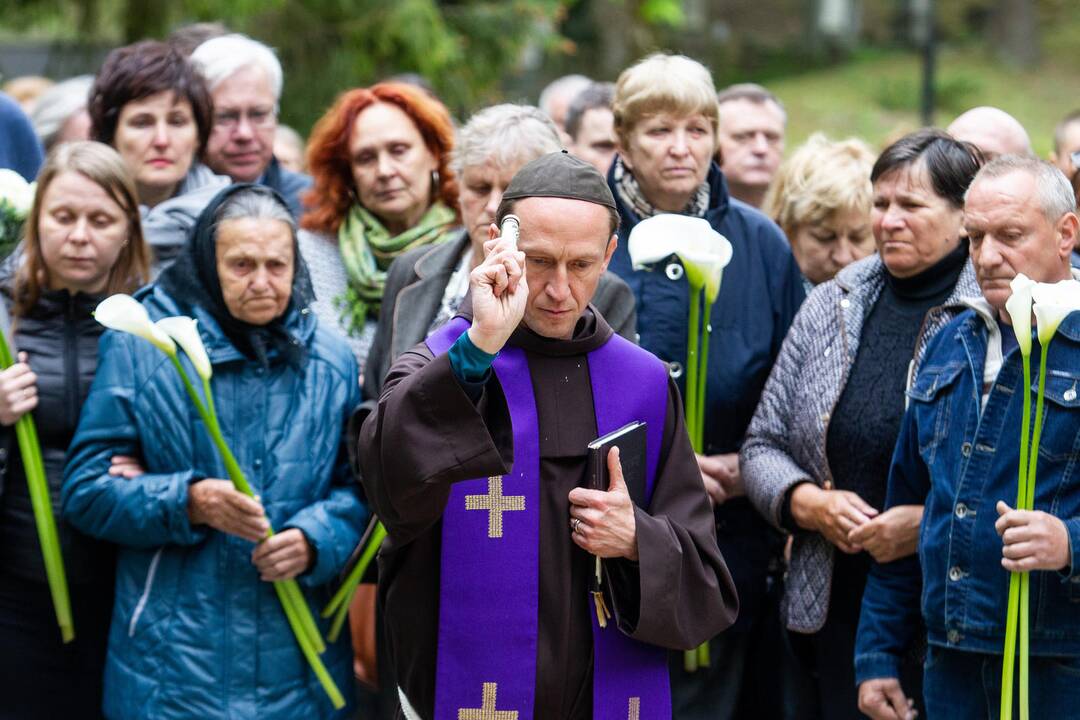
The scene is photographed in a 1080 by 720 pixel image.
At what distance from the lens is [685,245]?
13.0 ft

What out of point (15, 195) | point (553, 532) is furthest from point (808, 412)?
point (15, 195)

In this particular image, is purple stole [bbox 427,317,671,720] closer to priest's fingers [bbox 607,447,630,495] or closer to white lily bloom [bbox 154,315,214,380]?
priest's fingers [bbox 607,447,630,495]

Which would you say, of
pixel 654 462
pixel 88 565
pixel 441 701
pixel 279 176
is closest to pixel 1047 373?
pixel 654 462

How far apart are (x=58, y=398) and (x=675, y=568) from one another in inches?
81.2

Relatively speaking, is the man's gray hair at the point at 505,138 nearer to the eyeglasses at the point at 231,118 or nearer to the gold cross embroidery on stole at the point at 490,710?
the eyeglasses at the point at 231,118

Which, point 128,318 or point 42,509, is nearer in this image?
point 128,318

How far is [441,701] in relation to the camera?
3.05 meters

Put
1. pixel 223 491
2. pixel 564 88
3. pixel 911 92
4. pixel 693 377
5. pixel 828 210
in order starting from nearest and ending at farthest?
pixel 223 491
pixel 693 377
pixel 828 210
pixel 564 88
pixel 911 92

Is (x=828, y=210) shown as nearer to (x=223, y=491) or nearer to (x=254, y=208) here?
(x=254, y=208)

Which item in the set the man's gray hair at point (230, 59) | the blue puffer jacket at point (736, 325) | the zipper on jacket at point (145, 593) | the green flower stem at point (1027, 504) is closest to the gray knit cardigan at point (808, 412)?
the blue puffer jacket at point (736, 325)

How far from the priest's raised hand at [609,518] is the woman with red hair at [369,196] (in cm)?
196

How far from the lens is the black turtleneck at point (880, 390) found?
4000 millimetres

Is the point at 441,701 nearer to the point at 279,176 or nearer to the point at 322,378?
the point at 322,378

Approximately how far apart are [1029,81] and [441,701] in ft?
80.0
